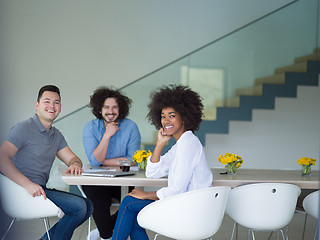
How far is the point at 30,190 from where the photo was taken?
2885mm

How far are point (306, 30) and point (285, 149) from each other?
5.10ft

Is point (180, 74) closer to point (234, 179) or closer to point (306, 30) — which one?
point (306, 30)

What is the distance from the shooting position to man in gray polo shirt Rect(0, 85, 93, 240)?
9.55ft

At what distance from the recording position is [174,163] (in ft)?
8.77

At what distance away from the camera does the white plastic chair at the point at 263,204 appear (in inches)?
108

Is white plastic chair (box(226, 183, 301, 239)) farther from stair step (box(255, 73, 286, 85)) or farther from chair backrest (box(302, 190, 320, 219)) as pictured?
stair step (box(255, 73, 286, 85))

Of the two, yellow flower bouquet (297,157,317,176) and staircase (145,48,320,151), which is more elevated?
staircase (145,48,320,151)

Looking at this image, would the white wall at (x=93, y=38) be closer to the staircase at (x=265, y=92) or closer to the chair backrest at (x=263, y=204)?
the staircase at (x=265, y=92)

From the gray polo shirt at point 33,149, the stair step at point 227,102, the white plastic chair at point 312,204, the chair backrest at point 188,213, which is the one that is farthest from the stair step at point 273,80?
the chair backrest at point 188,213

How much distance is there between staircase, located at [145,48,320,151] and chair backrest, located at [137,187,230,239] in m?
2.86

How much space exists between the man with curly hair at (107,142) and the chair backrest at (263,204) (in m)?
1.10

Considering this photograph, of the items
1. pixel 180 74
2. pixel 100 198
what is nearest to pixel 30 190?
pixel 100 198

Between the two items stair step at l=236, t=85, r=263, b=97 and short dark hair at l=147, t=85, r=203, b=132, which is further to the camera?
stair step at l=236, t=85, r=263, b=97

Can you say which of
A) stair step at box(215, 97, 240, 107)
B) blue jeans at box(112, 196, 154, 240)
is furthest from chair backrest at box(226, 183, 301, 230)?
stair step at box(215, 97, 240, 107)
